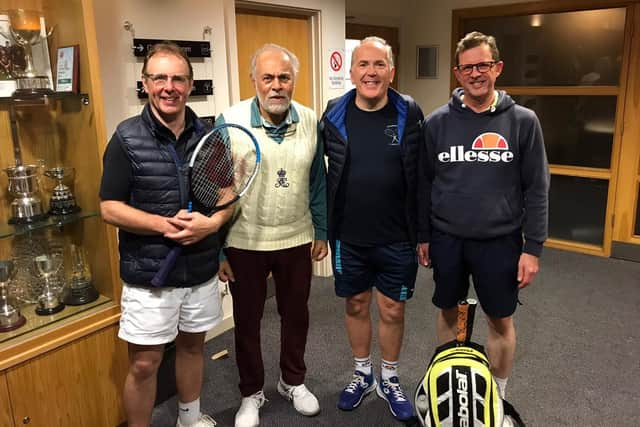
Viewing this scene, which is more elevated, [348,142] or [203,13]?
[203,13]

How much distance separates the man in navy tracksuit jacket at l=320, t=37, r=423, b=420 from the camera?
6.95ft

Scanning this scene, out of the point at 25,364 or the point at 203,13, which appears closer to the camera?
the point at 25,364

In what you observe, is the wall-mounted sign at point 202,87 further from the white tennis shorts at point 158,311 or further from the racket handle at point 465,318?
the racket handle at point 465,318

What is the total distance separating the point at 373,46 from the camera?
2076mm

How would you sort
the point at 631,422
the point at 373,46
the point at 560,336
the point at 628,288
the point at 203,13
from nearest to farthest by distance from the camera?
the point at 373,46
the point at 631,422
the point at 203,13
the point at 560,336
the point at 628,288

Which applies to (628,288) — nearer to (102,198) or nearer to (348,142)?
(348,142)

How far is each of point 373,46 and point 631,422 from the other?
1.95 meters

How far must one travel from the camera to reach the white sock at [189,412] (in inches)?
86.2

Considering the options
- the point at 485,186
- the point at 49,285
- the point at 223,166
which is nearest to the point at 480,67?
the point at 485,186

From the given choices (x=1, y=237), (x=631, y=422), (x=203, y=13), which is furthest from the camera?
(x=203, y=13)

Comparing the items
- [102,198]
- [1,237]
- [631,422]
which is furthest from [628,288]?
[1,237]

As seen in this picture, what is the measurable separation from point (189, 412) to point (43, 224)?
94 centimetres

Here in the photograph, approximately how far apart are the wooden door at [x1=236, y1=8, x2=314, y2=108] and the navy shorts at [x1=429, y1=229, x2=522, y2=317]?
1602mm

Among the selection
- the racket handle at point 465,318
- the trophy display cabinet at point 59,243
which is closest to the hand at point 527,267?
the racket handle at point 465,318
